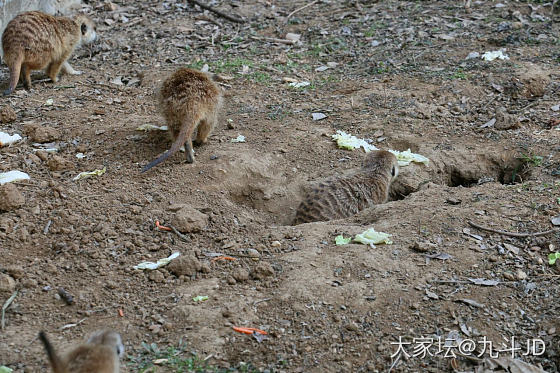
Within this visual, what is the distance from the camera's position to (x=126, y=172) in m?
5.17

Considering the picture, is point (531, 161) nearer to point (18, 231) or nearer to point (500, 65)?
point (500, 65)

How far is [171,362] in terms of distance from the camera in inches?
127

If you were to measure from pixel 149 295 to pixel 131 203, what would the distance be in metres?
1.09

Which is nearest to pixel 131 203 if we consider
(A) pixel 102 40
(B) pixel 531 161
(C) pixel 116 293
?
(C) pixel 116 293

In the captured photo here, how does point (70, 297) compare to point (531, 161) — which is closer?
point (70, 297)

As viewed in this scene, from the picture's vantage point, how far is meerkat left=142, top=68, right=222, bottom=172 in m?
5.22

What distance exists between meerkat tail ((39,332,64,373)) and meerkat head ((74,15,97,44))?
6.03 meters

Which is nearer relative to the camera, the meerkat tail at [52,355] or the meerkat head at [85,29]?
the meerkat tail at [52,355]

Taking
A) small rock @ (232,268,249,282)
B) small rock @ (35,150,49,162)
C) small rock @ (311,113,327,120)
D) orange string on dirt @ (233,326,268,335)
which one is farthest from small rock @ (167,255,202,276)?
small rock @ (311,113,327,120)

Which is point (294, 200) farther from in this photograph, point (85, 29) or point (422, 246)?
point (85, 29)

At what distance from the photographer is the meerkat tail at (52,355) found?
228 cm

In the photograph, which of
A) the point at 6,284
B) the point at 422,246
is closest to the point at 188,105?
the point at 6,284

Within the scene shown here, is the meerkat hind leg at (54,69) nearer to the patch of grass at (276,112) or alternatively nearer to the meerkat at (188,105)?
the meerkat at (188,105)

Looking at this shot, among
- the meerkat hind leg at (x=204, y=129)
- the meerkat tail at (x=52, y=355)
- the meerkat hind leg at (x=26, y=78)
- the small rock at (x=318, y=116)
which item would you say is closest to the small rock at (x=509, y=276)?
the meerkat tail at (x=52, y=355)
